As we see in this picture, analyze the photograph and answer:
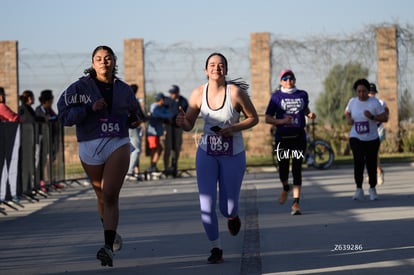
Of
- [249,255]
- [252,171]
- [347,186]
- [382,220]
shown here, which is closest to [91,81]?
[249,255]

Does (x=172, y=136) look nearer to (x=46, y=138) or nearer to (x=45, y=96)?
(x=45, y=96)

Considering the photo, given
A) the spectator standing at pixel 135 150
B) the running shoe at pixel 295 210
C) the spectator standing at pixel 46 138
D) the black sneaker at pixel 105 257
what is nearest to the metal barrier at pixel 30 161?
the spectator standing at pixel 46 138

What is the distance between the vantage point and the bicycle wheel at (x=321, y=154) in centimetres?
2634

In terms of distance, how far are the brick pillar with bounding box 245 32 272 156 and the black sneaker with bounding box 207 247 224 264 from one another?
2115cm

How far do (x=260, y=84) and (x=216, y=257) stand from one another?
71.6ft

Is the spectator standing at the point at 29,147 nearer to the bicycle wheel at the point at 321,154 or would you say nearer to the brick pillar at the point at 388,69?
the bicycle wheel at the point at 321,154

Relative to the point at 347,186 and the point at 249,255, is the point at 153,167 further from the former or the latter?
the point at 249,255

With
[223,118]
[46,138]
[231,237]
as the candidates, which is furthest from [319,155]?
[223,118]

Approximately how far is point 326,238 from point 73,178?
45.3 ft

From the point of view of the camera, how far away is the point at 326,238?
469 inches

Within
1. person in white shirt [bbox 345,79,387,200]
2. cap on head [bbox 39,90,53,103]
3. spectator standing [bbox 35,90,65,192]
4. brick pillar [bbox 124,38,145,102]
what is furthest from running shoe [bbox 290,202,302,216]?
brick pillar [bbox 124,38,145,102]

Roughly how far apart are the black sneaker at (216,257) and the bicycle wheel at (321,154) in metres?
16.2

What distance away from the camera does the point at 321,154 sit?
87.4ft

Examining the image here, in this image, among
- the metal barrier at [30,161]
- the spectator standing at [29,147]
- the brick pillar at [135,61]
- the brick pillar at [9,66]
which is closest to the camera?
the metal barrier at [30,161]
